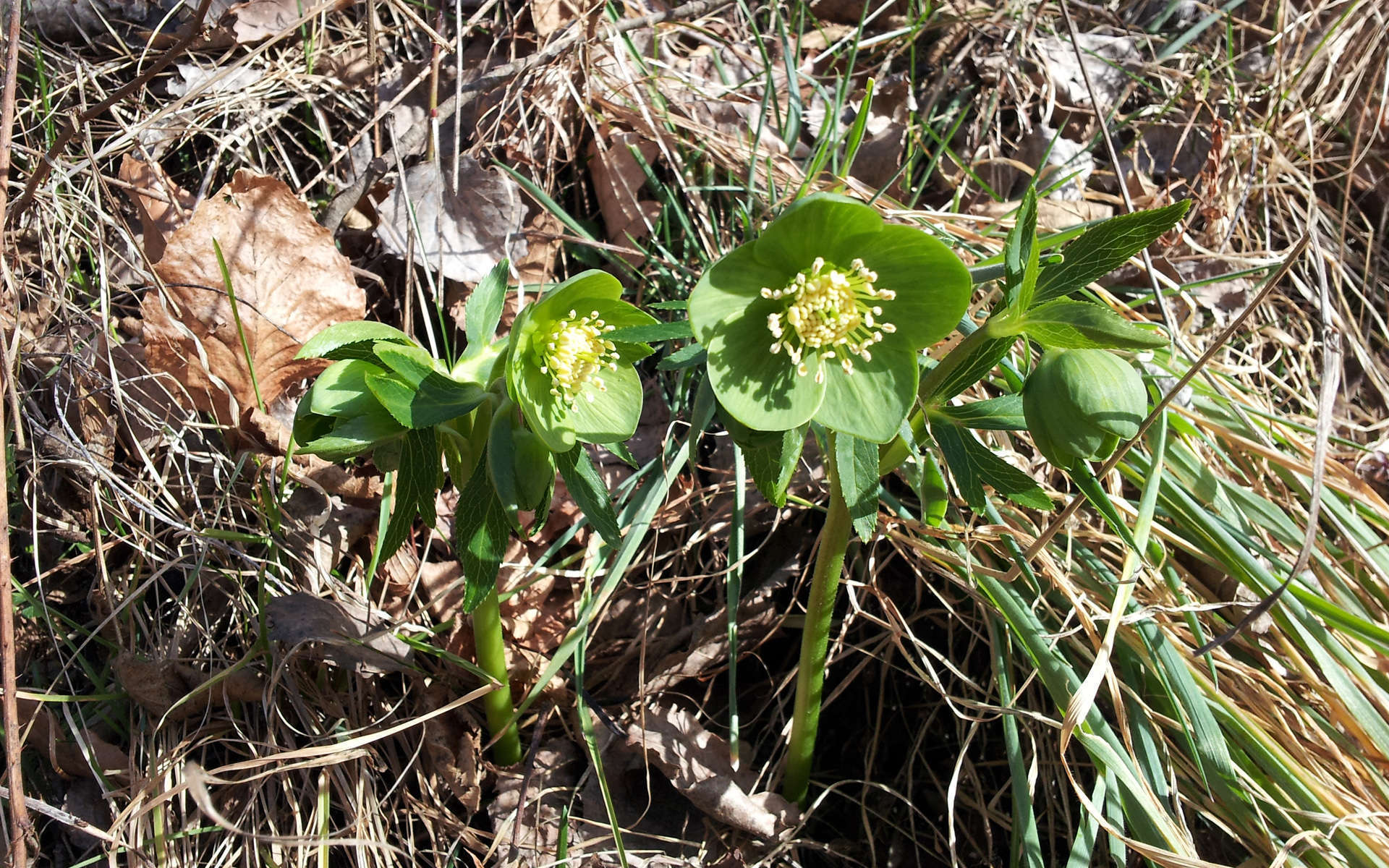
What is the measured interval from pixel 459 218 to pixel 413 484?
35.9 inches

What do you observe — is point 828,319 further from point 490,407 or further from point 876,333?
point 490,407

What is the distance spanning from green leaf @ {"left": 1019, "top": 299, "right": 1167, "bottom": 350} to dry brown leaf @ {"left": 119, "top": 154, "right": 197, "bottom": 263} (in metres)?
1.58

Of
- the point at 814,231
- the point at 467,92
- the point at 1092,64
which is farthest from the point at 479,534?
the point at 1092,64

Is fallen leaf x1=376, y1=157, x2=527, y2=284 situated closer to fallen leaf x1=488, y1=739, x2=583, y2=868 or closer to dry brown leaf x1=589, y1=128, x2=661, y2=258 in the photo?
dry brown leaf x1=589, y1=128, x2=661, y2=258

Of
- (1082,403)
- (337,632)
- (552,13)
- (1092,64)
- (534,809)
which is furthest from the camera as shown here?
(1092,64)

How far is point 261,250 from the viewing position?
5.73 feet

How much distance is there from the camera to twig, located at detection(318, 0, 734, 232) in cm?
188

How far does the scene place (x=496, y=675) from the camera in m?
1.42

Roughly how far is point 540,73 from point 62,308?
1.02 meters

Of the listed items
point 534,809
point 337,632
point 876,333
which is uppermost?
point 876,333

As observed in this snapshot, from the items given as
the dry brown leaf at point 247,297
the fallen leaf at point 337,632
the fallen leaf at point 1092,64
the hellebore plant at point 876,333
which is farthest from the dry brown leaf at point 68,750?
the fallen leaf at point 1092,64

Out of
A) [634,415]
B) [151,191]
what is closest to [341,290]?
[151,191]

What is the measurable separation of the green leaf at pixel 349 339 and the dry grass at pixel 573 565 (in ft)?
1.76

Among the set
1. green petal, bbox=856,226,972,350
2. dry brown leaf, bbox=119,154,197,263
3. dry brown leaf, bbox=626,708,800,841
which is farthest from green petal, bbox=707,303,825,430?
dry brown leaf, bbox=119,154,197,263
